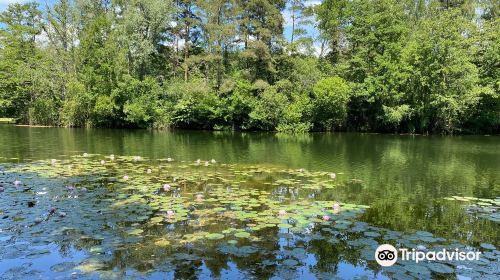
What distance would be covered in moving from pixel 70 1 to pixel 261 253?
4618cm

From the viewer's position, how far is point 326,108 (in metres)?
39.2

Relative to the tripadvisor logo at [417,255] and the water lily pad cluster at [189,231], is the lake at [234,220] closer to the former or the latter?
the water lily pad cluster at [189,231]

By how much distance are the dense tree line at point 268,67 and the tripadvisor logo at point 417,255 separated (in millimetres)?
31637

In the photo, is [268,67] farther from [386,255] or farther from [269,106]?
[386,255]

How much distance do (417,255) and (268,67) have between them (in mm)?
34875

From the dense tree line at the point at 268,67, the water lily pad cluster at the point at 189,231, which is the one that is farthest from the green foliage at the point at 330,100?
the water lily pad cluster at the point at 189,231

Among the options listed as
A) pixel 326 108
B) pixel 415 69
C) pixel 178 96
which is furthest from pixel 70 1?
pixel 415 69

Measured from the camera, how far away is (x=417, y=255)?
5859 mm

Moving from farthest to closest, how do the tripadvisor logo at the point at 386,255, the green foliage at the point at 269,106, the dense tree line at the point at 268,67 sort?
the green foliage at the point at 269,106, the dense tree line at the point at 268,67, the tripadvisor logo at the point at 386,255

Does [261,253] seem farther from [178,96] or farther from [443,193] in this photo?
[178,96]

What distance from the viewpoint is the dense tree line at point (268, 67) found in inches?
1439

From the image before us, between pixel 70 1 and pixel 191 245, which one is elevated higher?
pixel 70 1

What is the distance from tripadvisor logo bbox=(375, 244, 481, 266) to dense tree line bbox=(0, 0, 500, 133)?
31637 mm

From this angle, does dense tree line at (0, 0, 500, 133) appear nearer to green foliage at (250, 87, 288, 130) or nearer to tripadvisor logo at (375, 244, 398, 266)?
green foliage at (250, 87, 288, 130)
